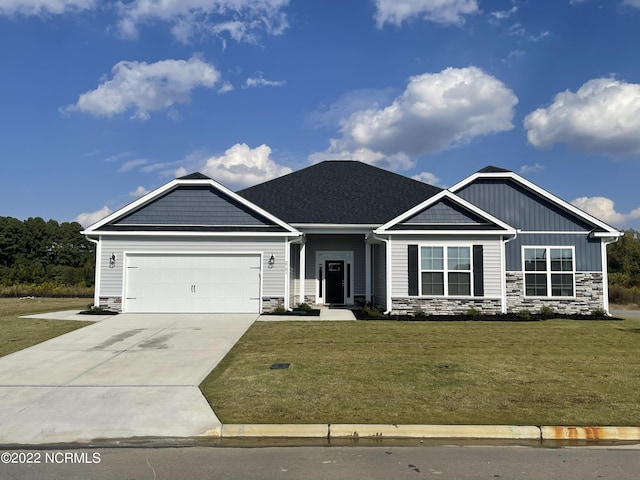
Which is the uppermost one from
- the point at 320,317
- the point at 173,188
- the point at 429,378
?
the point at 173,188

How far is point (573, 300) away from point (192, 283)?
45.9ft

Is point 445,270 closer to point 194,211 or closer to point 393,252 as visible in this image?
point 393,252

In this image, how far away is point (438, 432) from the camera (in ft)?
19.5

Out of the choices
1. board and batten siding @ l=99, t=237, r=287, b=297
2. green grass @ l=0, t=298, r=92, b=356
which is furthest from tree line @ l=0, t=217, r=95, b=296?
green grass @ l=0, t=298, r=92, b=356

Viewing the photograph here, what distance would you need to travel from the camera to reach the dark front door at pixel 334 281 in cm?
2084

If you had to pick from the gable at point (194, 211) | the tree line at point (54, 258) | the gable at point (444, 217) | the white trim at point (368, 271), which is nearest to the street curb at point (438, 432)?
the gable at point (444, 217)

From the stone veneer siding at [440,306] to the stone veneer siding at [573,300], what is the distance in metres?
1.68

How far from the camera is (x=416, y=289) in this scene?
668 inches

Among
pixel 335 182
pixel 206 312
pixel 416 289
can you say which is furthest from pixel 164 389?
pixel 335 182

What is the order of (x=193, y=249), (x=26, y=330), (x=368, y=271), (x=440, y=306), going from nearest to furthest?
1. (x=26, y=330)
2. (x=440, y=306)
3. (x=193, y=249)
4. (x=368, y=271)

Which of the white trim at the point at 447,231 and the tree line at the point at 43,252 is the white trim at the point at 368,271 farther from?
the tree line at the point at 43,252

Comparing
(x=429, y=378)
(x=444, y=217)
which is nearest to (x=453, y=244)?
(x=444, y=217)

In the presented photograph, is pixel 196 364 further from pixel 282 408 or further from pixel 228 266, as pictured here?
pixel 228 266

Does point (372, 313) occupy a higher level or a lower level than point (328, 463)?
higher
